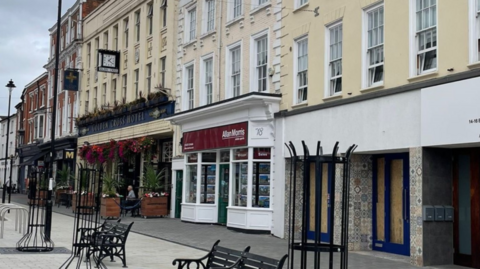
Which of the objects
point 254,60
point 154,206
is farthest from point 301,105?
point 154,206

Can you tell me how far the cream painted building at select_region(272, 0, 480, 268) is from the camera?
39.7 ft

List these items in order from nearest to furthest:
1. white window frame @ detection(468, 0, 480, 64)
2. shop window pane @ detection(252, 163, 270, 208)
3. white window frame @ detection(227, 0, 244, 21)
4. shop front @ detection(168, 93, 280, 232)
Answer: white window frame @ detection(468, 0, 480, 64)
shop front @ detection(168, 93, 280, 232)
shop window pane @ detection(252, 163, 270, 208)
white window frame @ detection(227, 0, 244, 21)

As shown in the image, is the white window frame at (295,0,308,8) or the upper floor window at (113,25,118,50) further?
the upper floor window at (113,25,118,50)

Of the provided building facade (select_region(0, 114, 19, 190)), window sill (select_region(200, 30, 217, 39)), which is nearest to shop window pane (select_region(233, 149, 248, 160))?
window sill (select_region(200, 30, 217, 39))

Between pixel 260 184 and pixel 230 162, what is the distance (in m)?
1.81

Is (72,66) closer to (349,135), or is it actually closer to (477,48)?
(349,135)

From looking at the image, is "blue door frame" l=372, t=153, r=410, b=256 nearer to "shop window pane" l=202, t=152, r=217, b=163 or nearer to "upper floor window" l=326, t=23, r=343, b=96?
"upper floor window" l=326, t=23, r=343, b=96

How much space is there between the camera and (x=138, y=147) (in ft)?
92.7

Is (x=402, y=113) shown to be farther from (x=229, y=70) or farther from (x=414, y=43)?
(x=229, y=70)

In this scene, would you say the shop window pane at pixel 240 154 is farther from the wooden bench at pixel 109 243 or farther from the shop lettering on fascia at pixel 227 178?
the wooden bench at pixel 109 243

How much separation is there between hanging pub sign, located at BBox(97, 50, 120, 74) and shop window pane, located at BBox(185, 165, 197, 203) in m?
10.8

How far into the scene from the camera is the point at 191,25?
2577 centimetres

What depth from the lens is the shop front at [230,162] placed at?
63.1 ft

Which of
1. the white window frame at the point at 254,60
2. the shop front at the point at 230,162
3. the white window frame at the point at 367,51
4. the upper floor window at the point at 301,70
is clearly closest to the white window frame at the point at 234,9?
the white window frame at the point at 254,60
